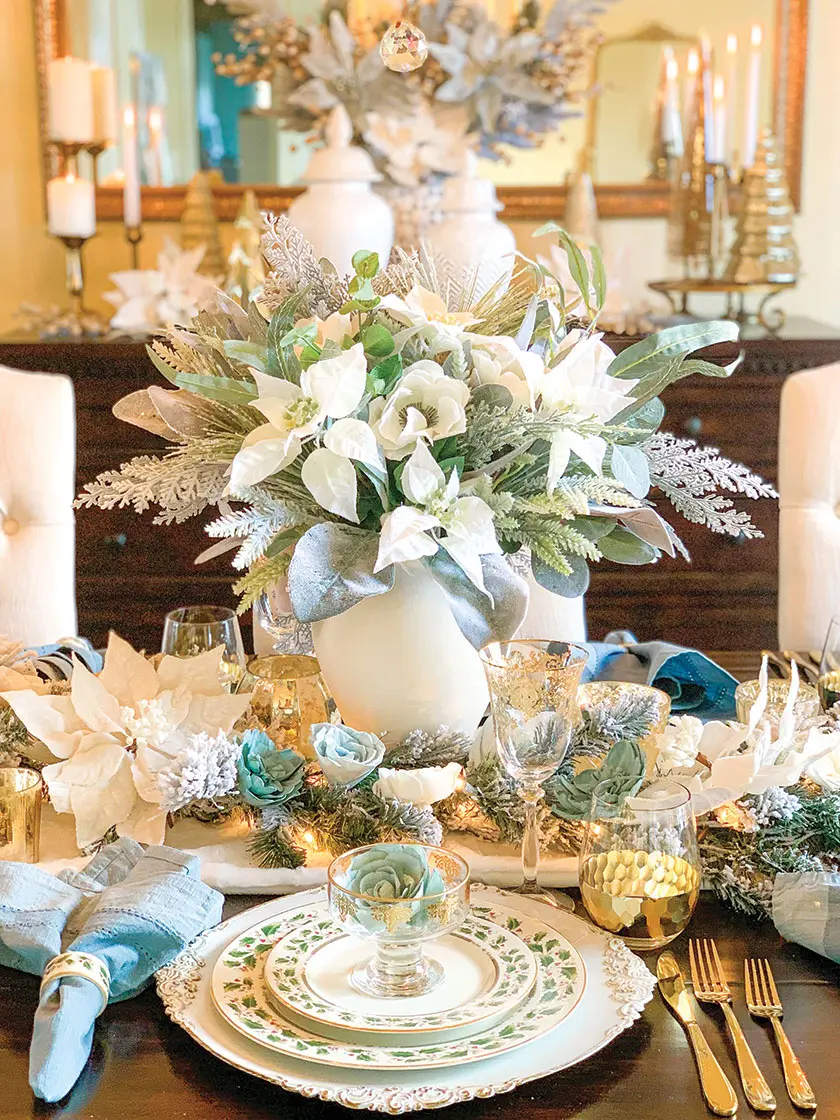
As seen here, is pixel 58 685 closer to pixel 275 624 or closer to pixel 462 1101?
pixel 275 624

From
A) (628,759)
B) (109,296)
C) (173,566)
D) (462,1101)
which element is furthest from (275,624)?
(109,296)

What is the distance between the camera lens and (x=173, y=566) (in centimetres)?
294

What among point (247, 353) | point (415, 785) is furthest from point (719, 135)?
point (415, 785)

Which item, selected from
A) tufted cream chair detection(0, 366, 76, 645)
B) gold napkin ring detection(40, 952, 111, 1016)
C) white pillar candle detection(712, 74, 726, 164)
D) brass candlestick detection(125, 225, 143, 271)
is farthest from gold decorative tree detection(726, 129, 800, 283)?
gold napkin ring detection(40, 952, 111, 1016)

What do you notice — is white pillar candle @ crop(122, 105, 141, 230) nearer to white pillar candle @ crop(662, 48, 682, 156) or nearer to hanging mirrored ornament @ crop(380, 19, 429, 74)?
white pillar candle @ crop(662, 48, 682, 156)

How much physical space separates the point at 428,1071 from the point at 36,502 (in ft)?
4.36

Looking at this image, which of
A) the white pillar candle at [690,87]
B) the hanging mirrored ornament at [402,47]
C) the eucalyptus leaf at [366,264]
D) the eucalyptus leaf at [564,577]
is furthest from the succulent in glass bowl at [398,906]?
the white pillar candle at [690,87]

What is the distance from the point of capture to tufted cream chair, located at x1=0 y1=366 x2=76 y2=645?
1.96m

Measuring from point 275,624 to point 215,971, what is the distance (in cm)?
55

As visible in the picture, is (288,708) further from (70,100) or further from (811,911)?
(70,100)

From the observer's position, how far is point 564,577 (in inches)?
48.7

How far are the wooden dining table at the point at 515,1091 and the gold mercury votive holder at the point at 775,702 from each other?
0.30 m

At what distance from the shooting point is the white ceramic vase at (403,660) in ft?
3.92

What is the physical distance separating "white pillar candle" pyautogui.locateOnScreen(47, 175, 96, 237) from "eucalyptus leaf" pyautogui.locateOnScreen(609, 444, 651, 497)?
208cm
